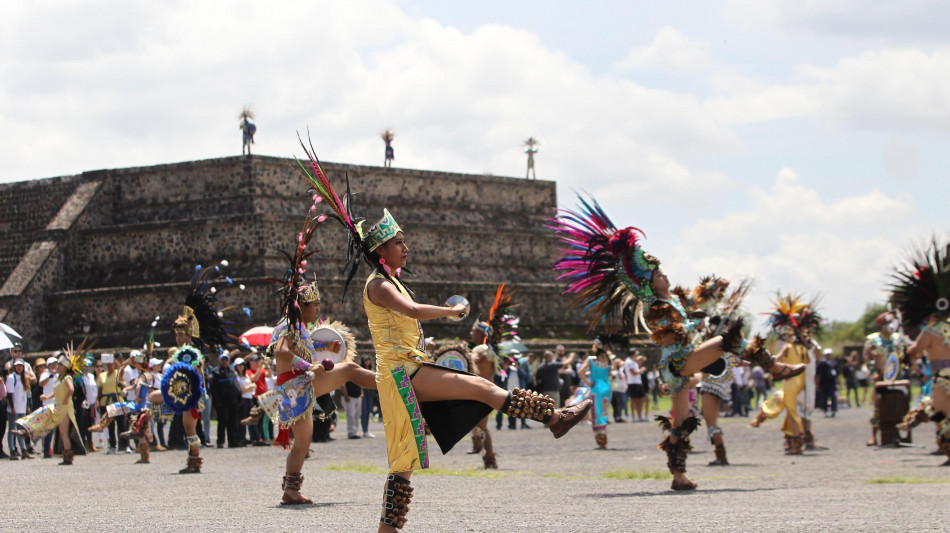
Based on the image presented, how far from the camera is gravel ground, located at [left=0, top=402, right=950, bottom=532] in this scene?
346 inches

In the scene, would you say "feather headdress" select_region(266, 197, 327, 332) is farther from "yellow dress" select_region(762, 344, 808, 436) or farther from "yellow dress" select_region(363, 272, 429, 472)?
"yellow dress" select_region(762, 344, 808, 436)

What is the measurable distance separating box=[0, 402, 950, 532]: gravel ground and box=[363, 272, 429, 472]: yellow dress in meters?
1.15

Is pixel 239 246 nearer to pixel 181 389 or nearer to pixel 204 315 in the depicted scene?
pixel 204 315

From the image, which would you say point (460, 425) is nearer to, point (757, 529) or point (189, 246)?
point (757, 529)

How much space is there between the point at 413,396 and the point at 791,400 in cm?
1251

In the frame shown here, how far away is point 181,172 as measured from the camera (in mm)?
40312

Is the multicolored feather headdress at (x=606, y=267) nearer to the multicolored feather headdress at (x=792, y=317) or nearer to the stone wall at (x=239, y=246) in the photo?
the multicolored feather headdress at (x=792, y=317)

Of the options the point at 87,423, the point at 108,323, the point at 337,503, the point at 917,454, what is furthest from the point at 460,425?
the point at 108,323

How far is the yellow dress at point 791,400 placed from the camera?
18734 millimetres

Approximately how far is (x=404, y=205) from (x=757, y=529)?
Result: 35537 mm

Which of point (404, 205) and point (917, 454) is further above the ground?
point (404, 205)

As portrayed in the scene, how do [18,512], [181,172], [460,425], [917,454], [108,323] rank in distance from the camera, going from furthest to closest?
[181,172] < [108,323] < [917,454] < [18,512] < [460,425]

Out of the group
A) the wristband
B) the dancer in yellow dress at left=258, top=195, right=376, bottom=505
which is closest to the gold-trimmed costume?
the dancer in yellow dress at left=258, top=195, right=376, bottom=505

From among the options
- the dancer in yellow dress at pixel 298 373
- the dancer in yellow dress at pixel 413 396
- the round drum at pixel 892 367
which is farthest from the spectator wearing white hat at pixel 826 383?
the dancer in yellow dress at pixel 413 396
